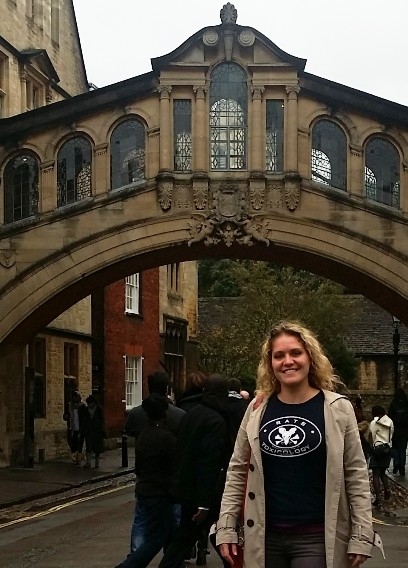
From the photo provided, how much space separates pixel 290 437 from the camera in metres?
5.01

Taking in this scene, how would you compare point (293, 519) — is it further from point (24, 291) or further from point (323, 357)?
point (24, 291)

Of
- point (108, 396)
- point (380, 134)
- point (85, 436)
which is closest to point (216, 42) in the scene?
point (380, 134)

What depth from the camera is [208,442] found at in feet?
27.2

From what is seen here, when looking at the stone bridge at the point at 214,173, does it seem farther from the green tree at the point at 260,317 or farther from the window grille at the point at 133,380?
the green tree at the point at 260,317

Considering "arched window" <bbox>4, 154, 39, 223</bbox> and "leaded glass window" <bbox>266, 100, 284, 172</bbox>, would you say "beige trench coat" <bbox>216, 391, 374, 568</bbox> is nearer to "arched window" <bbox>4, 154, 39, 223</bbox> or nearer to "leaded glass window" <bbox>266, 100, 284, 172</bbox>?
"leaded glass window" <bbox>266, 100, 284, 172</bbox>

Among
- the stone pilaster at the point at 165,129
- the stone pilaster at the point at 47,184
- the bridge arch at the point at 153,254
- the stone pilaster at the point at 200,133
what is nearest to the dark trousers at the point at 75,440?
the bridge arch at the point at 153,254

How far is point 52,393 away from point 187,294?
17019mm

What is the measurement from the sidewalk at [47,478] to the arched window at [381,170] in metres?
8.31

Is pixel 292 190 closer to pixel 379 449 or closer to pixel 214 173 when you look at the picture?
pixel 214 173

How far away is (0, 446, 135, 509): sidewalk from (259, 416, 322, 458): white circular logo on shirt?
13.2 metres

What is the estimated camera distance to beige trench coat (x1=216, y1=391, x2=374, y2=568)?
4949mm

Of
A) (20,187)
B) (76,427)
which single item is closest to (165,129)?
(20,187)

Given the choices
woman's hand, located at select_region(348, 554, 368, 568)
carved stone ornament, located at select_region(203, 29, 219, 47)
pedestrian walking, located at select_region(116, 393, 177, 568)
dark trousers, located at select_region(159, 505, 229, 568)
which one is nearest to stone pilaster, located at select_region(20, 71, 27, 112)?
carved stone ornament, located at select_region(203, 29, 219, 47)

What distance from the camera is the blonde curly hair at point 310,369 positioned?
17.1 ft
